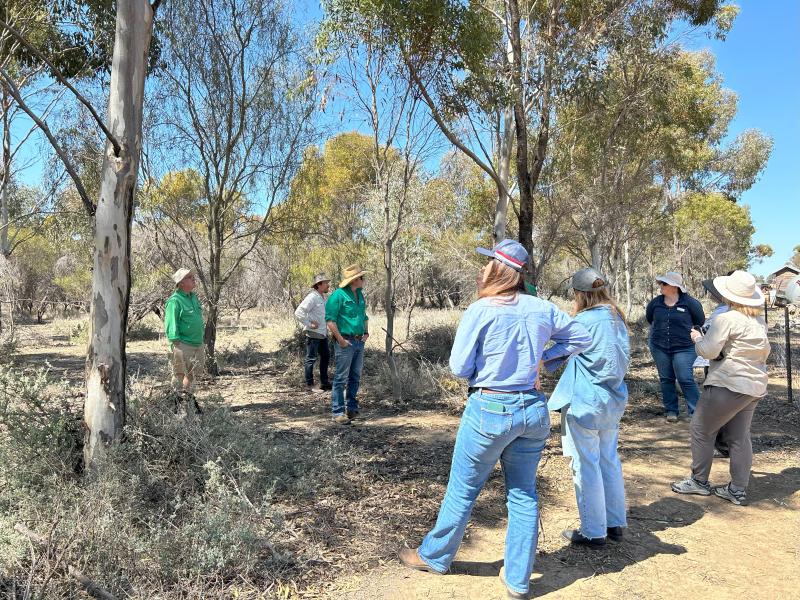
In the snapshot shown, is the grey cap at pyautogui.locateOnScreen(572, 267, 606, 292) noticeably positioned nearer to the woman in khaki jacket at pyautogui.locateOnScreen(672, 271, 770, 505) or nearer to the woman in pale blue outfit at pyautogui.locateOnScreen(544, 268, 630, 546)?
the woman in pale blue outfit at pyautogui.locateOnScreen(544, 268, 630, 546)

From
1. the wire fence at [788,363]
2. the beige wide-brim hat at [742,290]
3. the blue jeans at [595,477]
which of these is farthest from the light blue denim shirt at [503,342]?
the wire fence at [788,363]

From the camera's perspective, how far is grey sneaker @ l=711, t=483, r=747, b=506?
4082mm

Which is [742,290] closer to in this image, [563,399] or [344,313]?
[563,399]

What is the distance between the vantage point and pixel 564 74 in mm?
7160

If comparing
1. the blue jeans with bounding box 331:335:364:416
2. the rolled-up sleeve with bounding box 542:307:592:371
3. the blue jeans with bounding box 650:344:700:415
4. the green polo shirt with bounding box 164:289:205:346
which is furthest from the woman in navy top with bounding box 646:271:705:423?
the green polo shirt with bounding box 164:289:205:346

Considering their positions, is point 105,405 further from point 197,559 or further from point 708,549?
point 708,549

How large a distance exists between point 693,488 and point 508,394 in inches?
102

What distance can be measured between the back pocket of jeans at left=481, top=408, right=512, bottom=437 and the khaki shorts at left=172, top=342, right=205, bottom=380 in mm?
4029

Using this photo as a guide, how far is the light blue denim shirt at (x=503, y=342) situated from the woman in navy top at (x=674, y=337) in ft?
13.8

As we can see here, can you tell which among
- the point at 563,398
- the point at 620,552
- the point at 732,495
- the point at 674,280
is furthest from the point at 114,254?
the point at 674,280

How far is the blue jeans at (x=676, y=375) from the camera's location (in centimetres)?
610

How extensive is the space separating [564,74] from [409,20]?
2323mm

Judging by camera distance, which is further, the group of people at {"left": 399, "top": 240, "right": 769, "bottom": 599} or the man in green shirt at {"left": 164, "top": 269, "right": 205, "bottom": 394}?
the man in green shirt at {"left": 164, "top": 269, "right": 205, "bottom": 394}

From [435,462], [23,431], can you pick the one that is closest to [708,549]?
[435,462]
